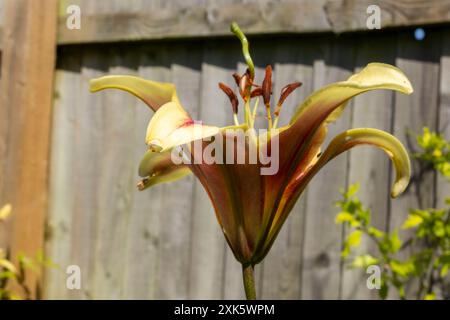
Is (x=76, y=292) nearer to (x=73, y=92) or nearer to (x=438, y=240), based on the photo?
(x=73, y=92)

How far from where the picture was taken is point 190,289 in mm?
2254

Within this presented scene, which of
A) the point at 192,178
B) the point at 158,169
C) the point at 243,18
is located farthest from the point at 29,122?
the point at 158,169

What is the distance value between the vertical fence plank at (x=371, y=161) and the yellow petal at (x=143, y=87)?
1398 millimetres

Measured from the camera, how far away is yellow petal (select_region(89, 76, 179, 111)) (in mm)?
572

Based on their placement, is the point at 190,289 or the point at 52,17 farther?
the point at 52,17

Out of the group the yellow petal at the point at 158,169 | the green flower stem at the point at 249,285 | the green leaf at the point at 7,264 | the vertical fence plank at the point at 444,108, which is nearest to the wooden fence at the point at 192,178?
the vertical fence plank at the point at 444,108

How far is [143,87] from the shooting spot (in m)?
0.58

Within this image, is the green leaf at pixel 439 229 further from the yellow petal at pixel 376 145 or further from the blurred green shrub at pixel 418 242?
the yellow petal at pixel 376 145

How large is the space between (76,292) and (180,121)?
211cm

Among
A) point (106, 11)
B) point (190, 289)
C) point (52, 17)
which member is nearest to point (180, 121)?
point (190, 289)

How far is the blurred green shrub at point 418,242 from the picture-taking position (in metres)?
1.66

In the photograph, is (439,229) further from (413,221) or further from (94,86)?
(94,86)

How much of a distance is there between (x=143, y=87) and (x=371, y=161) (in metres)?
1.43

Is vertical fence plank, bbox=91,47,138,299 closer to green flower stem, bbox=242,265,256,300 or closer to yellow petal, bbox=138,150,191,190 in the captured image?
yellow petal, bbox=138,150,191,190
